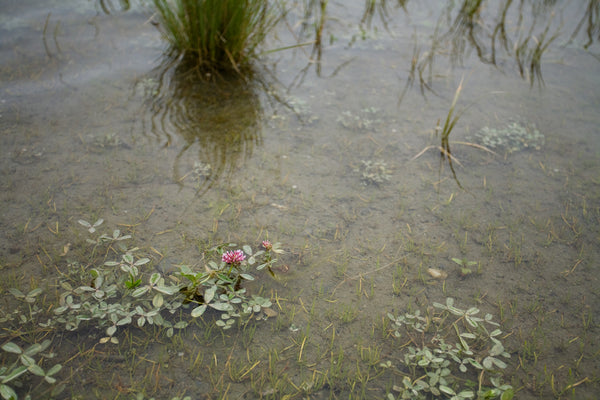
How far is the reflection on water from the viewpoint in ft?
9.93

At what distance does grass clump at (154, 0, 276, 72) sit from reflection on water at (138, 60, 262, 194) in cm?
17

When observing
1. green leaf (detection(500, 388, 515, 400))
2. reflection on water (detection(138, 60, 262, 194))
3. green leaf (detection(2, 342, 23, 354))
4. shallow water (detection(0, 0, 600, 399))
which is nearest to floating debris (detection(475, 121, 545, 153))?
shallow water (detection(0, 0, 600, 399))

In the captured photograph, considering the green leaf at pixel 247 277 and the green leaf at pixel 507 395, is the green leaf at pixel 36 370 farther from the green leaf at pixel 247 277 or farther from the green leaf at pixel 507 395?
the green leaf at pixel 507 395

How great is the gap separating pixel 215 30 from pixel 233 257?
2.50 meters

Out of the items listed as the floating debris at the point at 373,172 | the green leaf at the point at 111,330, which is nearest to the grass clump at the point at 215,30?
the floating debris at the point at 373,172

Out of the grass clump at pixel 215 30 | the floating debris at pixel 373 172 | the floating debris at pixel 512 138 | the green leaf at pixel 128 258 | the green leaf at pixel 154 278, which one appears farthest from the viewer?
the grass clump at pixel 215 30

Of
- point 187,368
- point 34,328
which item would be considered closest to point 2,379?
point 34,328

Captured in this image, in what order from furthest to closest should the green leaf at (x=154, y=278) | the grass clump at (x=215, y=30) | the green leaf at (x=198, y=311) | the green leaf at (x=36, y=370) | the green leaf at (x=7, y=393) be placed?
1. the grass clump at (x=215, y=30)
2. the green leaf at (x=154, y=278)
3. the green leaf at (x=198, y=311)
4. the green leaf at (x=36, y=370)
5. the green leaf at (x=7, y=393)

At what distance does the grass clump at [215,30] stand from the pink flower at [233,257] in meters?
2.32

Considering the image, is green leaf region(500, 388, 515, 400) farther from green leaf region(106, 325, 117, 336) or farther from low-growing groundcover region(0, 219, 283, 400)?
green leaf region(106, 325, 117, 336)

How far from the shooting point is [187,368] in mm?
1876

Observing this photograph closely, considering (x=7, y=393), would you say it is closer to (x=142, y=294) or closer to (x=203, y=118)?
(x=142, y=294)

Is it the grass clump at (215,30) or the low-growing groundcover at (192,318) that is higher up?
the grass clump at (215,30)

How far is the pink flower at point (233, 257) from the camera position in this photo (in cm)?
216
